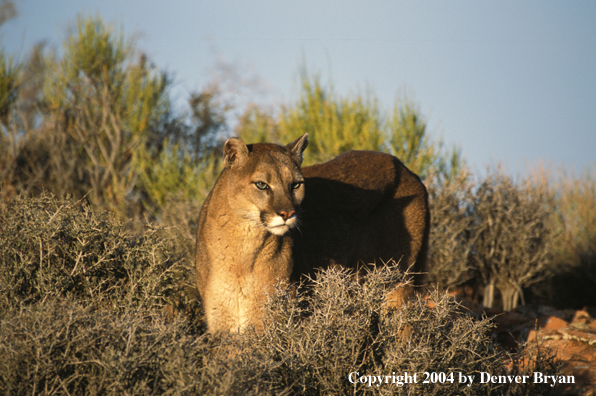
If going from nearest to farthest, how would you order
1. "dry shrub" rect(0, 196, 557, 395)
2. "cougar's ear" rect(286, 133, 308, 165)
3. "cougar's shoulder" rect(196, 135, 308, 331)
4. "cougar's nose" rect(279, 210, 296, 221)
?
"dry shrub" rect(0, 196, 557, 395) → "cougar's nose" rect(279, 210, 296, 221) → "cougar's shoulder" rect(196, 135, 308, 331) → "cougar's ear" rect(286, 133, 308, 165)

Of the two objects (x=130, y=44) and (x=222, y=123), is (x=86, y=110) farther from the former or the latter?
(x=222, y=123)

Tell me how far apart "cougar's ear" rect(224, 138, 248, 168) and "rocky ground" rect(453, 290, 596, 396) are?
235cm

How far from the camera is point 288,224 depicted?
3967mm

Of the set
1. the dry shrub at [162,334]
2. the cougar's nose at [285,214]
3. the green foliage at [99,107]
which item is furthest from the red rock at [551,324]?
the green foliage at [99,107]

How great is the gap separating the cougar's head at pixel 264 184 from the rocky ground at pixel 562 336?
5.85 ft

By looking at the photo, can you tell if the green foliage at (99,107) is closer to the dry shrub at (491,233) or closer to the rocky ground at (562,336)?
the dry shrub at (491,233)

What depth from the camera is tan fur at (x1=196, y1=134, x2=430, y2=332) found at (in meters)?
4.13

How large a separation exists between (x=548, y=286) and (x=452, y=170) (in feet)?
10.4

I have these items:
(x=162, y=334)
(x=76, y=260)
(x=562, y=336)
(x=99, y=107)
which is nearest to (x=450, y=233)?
(x=562, y=336)

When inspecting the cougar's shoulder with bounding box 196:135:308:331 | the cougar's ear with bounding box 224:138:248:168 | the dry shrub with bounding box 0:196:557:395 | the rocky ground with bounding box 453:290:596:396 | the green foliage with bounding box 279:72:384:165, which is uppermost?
the green foliage with bounding box 279:72:384:165

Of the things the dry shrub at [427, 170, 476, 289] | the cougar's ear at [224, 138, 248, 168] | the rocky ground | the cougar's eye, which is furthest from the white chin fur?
the dry shrub at [427, 170, 476, 289]

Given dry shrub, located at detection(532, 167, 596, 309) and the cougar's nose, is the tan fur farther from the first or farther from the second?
dry shrub, located at detection(532, 167, 596, 309)

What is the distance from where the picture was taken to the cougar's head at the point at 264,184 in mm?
4004

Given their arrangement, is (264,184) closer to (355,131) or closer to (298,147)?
(298,147)
